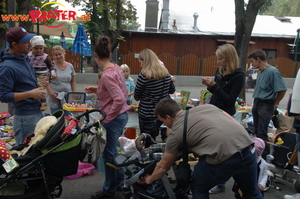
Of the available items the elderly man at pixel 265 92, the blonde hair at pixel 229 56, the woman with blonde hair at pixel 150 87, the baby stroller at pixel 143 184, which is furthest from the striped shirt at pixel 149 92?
the elderly man at pixel 265 92

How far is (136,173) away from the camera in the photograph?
2.94m

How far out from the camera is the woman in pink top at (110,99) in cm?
322

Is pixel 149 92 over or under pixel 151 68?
under

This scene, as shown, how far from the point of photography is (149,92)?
411cm

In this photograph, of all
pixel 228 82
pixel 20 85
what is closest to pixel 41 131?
pixel 20 85

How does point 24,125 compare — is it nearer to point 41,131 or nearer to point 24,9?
point 41,131

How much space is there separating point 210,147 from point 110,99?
4.49ft

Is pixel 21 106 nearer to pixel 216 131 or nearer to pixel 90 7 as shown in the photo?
pixel 216 131

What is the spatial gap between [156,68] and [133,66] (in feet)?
41.9

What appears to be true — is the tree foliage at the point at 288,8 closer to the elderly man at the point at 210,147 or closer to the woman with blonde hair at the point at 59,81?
the woman with blonde hair at the point at 59,81

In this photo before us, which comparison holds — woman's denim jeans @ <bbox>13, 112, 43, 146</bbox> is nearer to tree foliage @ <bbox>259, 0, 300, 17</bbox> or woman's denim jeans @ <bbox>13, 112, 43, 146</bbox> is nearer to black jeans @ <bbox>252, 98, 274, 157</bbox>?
black jeans @ <bbox>252, 98, 274, 157</bbox>

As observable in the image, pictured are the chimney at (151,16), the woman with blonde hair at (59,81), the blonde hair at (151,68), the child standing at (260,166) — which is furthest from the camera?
the chimney at (151,16)

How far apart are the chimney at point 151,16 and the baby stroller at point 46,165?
56.1ft

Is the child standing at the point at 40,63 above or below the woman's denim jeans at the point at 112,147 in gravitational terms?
above
